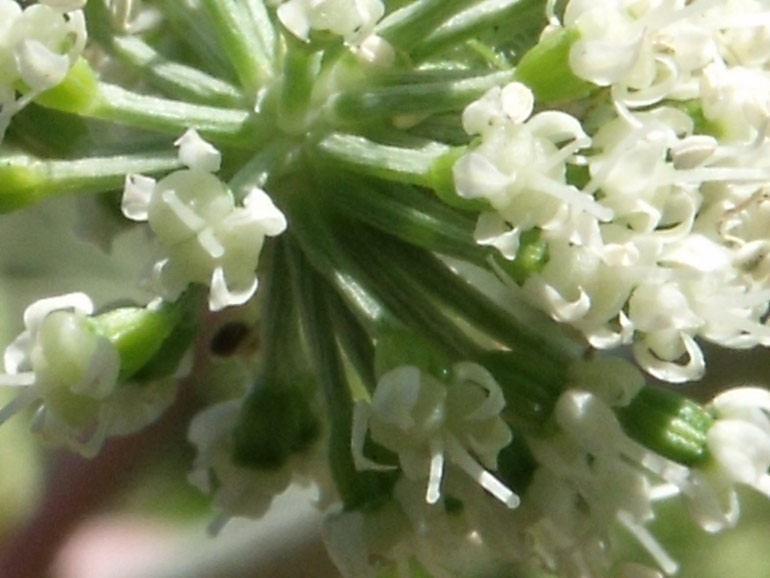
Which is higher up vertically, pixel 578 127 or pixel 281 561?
pixel 578 127

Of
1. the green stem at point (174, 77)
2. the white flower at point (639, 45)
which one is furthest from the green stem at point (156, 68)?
the white flower at point (639, 45)

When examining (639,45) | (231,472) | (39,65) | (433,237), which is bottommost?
(231,472)

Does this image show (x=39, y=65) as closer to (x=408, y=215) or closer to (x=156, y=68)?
(x=156, y=68)

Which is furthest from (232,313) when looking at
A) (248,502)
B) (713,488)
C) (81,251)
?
(81,251)

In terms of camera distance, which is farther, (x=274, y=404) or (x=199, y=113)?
(x=274, y=404)

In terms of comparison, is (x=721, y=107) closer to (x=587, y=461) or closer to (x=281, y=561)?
(x=587, y=461)

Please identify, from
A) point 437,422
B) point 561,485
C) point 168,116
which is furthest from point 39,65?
point 561,485
